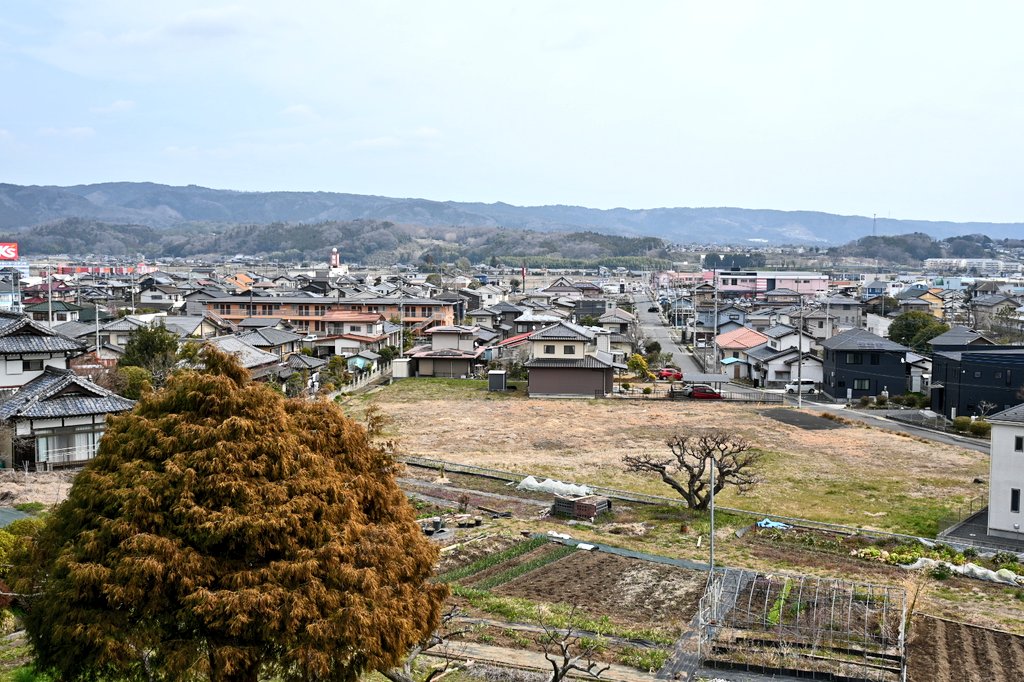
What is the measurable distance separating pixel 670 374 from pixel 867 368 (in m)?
8.55

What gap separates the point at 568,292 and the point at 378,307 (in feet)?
85.4

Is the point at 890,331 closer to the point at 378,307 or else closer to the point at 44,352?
the point at 378,307

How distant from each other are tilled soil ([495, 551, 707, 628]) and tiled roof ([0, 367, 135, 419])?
32.6ft

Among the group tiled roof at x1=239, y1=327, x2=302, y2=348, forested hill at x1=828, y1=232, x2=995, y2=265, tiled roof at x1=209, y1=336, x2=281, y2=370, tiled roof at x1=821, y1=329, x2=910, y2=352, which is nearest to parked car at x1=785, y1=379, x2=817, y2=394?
tiled roof at x1=821, y1=329, x2=910, y2=352

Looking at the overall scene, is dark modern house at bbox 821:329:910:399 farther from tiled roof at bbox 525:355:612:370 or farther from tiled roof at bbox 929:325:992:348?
tiled roof at bbox 525:355:612:370

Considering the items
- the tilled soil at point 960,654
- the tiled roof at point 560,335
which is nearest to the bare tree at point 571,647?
the tilled soil at point 960,654

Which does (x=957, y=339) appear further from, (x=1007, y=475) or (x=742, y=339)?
(x=1007, y=475)

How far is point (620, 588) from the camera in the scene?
13.5 m

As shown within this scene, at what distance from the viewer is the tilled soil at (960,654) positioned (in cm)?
1034

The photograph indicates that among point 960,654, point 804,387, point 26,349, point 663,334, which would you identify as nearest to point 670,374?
point 804,387

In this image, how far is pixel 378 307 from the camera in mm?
55062

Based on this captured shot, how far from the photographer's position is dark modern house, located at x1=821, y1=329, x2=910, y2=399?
34719 millimetres

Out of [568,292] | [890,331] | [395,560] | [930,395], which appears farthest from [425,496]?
[568,292]

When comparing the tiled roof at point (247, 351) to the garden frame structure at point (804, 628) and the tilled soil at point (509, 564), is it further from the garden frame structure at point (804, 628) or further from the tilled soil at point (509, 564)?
the garden frame structure at point (804, 628)
